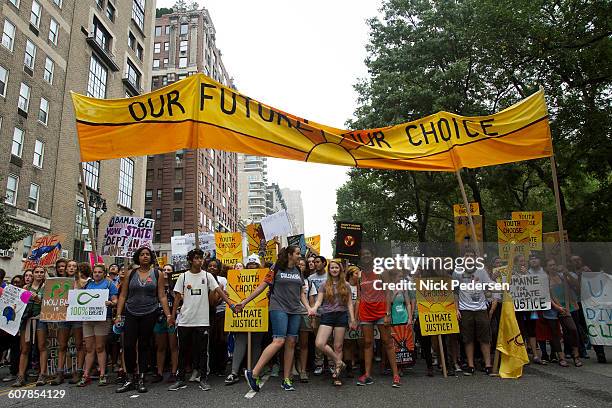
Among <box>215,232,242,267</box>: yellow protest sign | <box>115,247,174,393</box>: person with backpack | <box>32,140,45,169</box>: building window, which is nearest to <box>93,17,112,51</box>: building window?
<box>32,140,45,169</box>: building window

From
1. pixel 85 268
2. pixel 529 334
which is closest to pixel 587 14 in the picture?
pixel 529 334

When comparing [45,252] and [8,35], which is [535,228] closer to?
[45,252]

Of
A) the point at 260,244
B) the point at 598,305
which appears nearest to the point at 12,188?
the point at 260,244

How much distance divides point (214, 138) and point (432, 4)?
1874 centimetres

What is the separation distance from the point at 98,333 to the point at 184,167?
191 feet

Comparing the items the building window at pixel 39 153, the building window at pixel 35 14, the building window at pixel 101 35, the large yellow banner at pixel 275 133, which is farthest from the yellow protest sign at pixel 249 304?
the building window at pixel 101 35

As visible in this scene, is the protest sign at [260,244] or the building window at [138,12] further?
the building window at [138,12]

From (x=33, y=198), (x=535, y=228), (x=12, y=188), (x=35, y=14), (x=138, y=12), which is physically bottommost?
(x=535, y=228)

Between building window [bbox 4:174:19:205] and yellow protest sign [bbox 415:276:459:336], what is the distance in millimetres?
25983

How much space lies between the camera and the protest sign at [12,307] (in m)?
7.87

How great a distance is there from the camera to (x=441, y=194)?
926 inches

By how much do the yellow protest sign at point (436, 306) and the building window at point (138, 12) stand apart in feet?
147

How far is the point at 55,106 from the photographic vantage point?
104 ft

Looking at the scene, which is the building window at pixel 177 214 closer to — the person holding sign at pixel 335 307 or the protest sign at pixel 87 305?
the protest sign at pixel 87 305
